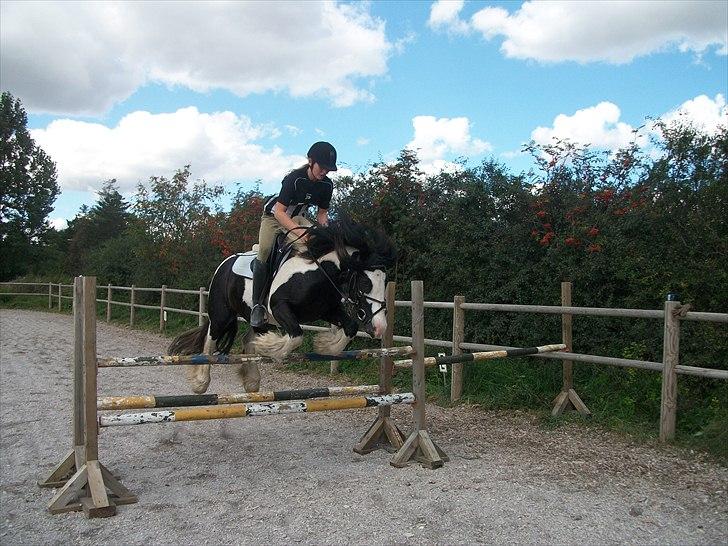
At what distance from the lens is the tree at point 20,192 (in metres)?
31.8

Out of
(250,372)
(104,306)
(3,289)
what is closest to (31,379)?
(250,372)

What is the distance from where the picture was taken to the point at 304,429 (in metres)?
5.69

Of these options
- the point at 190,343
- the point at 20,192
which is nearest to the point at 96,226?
the point at 20,192

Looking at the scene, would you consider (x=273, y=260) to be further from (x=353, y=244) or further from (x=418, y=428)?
(x=418, y=428)

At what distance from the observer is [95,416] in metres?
3.68

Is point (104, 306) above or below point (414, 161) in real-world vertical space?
below

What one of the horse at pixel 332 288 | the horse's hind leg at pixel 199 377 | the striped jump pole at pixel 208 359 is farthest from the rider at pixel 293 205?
the horse's hind leg at pixel 199 377

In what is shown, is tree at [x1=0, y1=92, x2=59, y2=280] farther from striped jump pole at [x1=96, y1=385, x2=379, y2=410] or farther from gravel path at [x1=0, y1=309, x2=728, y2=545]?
striped jump pole at [x1=96, y1=385, x2=379, y2=410]

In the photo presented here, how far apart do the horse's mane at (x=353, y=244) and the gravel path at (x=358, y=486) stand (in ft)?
5.22

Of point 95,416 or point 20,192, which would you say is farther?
point 20,192

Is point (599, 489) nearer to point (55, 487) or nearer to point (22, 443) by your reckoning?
point (55, 487)

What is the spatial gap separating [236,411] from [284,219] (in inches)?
60.5

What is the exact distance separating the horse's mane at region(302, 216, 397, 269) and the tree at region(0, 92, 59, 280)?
32917mm

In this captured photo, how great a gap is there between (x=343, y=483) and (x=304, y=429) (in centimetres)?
167
